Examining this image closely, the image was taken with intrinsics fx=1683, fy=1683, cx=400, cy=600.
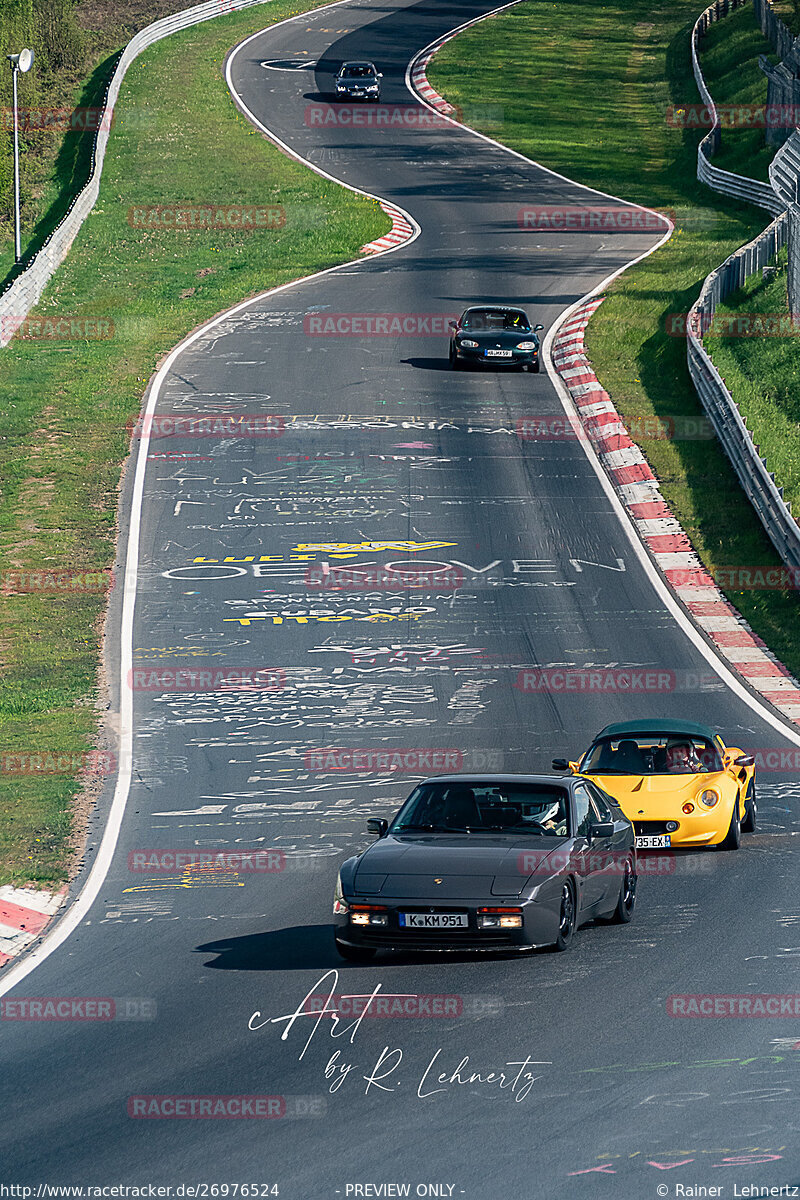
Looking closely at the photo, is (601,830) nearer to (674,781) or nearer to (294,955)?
(294,955)

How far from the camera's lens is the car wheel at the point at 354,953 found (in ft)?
35.7

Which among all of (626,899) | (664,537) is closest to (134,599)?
(664,537)

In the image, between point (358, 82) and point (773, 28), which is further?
point (773, 28)

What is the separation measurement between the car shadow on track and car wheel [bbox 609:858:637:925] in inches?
46.0

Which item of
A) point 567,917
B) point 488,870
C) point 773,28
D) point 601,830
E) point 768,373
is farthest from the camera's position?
point 773,28

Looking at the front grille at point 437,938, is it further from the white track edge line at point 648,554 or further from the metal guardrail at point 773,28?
the metal guardrail at point 773,28

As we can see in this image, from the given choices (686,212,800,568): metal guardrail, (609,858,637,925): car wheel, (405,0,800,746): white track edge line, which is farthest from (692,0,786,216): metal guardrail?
(609,858,637,925): car wheel

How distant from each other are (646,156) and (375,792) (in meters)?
52.4

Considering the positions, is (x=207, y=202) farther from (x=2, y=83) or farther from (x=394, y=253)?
(x=2, y=83)

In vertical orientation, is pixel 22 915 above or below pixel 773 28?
below

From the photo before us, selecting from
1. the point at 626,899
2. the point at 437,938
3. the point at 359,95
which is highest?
the point at 359,95

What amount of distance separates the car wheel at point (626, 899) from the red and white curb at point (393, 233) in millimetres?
39009

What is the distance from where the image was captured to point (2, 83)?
6512cm

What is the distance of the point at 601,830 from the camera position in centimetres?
1200
